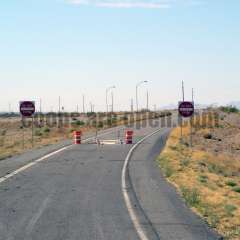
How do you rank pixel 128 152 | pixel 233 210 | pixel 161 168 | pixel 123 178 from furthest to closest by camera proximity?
pixel 128 152
pixel 161 168
pixel 123 178
pixel 233 210

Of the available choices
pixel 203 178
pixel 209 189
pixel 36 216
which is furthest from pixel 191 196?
pixel 203 178

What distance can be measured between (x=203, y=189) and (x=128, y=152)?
594 inches

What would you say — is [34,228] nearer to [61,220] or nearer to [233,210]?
[61,220]

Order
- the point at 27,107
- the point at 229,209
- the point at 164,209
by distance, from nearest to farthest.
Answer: the point at 164,209 < the point at 229,209 < the point at 27,107

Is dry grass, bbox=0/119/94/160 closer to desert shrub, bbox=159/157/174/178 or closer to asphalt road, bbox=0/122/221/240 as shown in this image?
desert shrub, bbox=159/157/174/178

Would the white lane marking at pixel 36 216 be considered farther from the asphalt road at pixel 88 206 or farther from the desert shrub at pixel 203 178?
the desert shrub at pixel 203 178

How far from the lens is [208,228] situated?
1280cm

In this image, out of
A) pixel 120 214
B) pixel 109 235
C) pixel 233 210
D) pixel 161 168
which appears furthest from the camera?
pixel 161 168

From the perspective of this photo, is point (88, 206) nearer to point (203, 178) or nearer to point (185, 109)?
point (203, 178)

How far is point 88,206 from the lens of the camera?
15070mm

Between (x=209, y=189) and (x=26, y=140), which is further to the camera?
(x=26, y=140)

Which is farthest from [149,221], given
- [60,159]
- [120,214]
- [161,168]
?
[60,159]

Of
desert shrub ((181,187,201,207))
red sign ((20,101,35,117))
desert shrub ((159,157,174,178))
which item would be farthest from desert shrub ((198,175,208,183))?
red sign ((20,101,35,117))

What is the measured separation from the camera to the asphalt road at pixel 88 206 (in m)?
11.9
